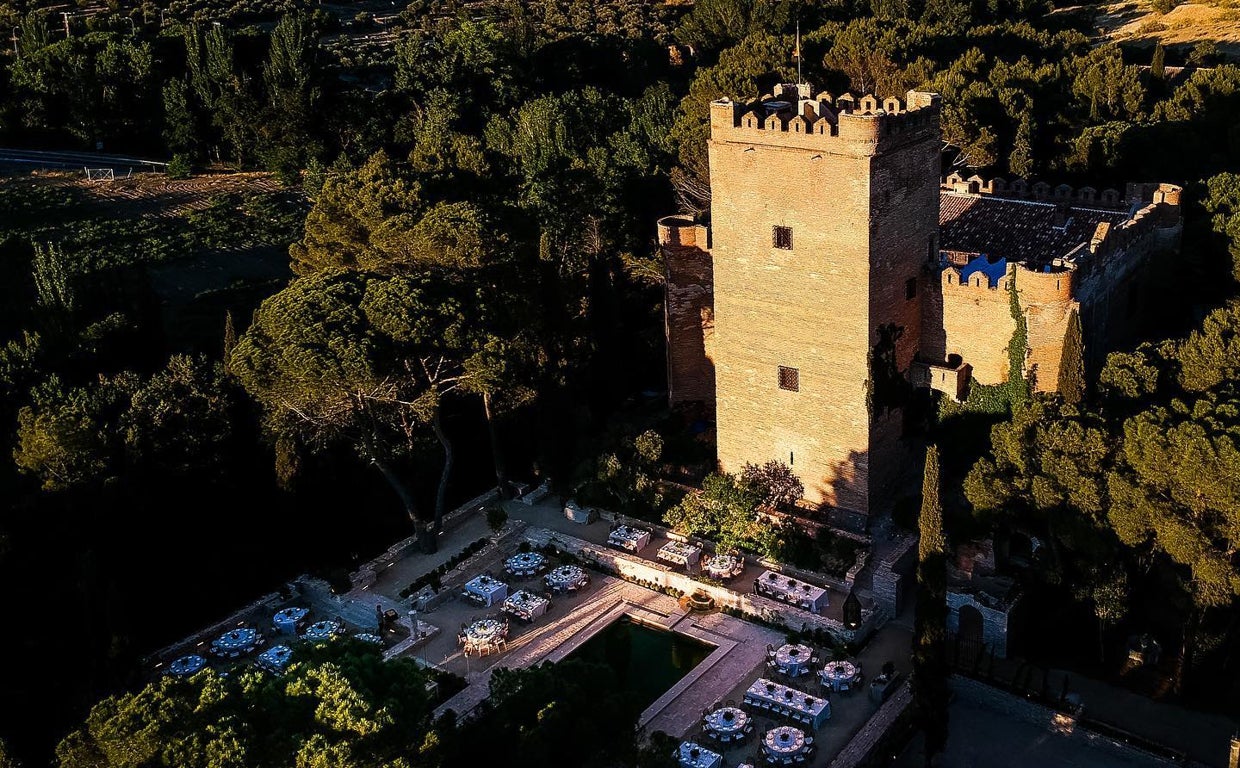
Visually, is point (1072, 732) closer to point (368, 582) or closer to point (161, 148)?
point (368, 582)

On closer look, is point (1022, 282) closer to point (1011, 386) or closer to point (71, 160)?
point (1011, 386)

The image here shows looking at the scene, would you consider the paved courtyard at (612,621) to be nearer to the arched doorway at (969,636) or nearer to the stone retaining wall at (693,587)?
the stone retaining wall at (693,587)

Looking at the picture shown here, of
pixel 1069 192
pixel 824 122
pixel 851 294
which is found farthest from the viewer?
pixel 1069 192

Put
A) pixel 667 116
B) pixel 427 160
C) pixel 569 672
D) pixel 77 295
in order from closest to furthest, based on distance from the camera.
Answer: pixel 569 672 → pixel 77 295 → pixel 427 160 → pixel 667 116

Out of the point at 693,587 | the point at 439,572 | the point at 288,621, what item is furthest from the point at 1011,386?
the point at 288,621

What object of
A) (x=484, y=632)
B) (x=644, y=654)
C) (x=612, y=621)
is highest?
(x=484, y=632)

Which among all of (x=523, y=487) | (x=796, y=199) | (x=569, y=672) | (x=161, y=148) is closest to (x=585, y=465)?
(x=523, y=487)
